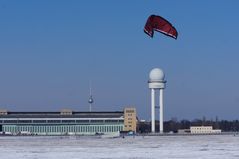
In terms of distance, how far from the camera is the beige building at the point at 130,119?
159538 millimetres

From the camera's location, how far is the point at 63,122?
16812 centimetres

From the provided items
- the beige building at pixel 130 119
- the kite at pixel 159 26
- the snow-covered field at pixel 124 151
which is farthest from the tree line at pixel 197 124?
the kite at pixel 159 26

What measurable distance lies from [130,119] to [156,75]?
47.2 meters

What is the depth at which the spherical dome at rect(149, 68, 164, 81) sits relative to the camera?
4531 inches

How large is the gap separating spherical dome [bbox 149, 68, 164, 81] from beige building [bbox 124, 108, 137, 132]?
145 feet

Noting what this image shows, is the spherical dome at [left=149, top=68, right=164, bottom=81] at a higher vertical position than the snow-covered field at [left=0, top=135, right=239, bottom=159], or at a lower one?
higher

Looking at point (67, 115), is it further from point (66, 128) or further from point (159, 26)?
point (159, 26)

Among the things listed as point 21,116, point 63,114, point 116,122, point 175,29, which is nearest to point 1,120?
point 21,116

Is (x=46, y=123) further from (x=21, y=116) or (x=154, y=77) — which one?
(x=154, y=77)

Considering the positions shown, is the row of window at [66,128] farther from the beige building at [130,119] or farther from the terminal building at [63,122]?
the beige building at [130,119]

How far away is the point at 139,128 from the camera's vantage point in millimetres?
159250

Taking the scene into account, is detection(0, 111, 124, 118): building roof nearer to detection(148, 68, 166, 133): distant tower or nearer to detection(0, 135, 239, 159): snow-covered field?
detection(148, 68, 166, 133): distant tower

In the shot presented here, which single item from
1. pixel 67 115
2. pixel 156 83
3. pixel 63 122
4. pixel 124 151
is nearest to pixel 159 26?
pixel 124 151

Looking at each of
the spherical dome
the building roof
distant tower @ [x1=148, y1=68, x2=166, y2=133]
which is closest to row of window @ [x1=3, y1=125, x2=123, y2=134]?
the building roof
